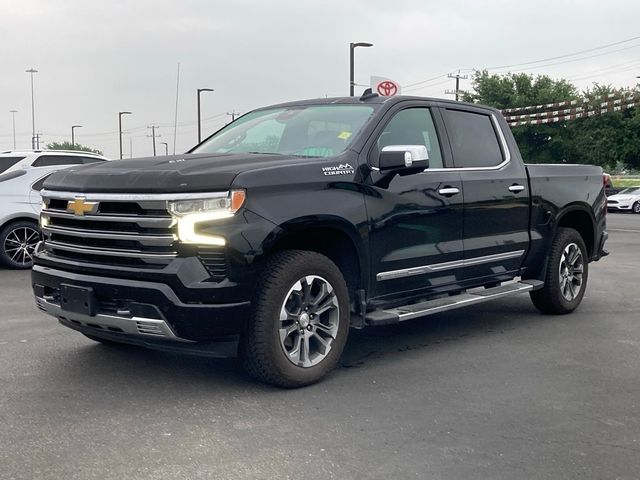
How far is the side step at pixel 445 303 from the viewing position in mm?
5141

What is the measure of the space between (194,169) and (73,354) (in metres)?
1.93

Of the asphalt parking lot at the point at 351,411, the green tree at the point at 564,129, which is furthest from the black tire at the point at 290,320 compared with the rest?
the green tree at the point at 564,129

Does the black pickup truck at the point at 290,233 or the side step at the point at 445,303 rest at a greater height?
the black pickup truck at the point at 290,233

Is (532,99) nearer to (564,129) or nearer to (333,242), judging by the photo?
(564,129)

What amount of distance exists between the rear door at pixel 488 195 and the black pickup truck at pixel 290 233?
0.05ft

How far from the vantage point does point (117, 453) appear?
363 centimetres

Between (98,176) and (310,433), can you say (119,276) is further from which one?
(310,433)

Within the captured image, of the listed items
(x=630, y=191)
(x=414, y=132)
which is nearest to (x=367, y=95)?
(x=414, y=132)

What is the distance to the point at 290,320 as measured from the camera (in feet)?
15.4

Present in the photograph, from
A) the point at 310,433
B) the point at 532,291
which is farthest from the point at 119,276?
the point at 532,291

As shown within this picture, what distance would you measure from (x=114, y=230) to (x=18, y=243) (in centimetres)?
671

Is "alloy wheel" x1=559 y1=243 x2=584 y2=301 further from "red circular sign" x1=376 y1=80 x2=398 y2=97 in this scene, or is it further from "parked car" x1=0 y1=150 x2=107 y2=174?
"red circular sign" x1=376 y1=80 x2=398 y2=97

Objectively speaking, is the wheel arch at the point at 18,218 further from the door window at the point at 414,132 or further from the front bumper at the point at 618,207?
the front bumper at the point at 618,207

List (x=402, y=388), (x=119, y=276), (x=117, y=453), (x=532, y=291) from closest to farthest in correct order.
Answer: (x=117, y=453), (x=119, y=276), (x=402, y=388), (x=532, y=291)
